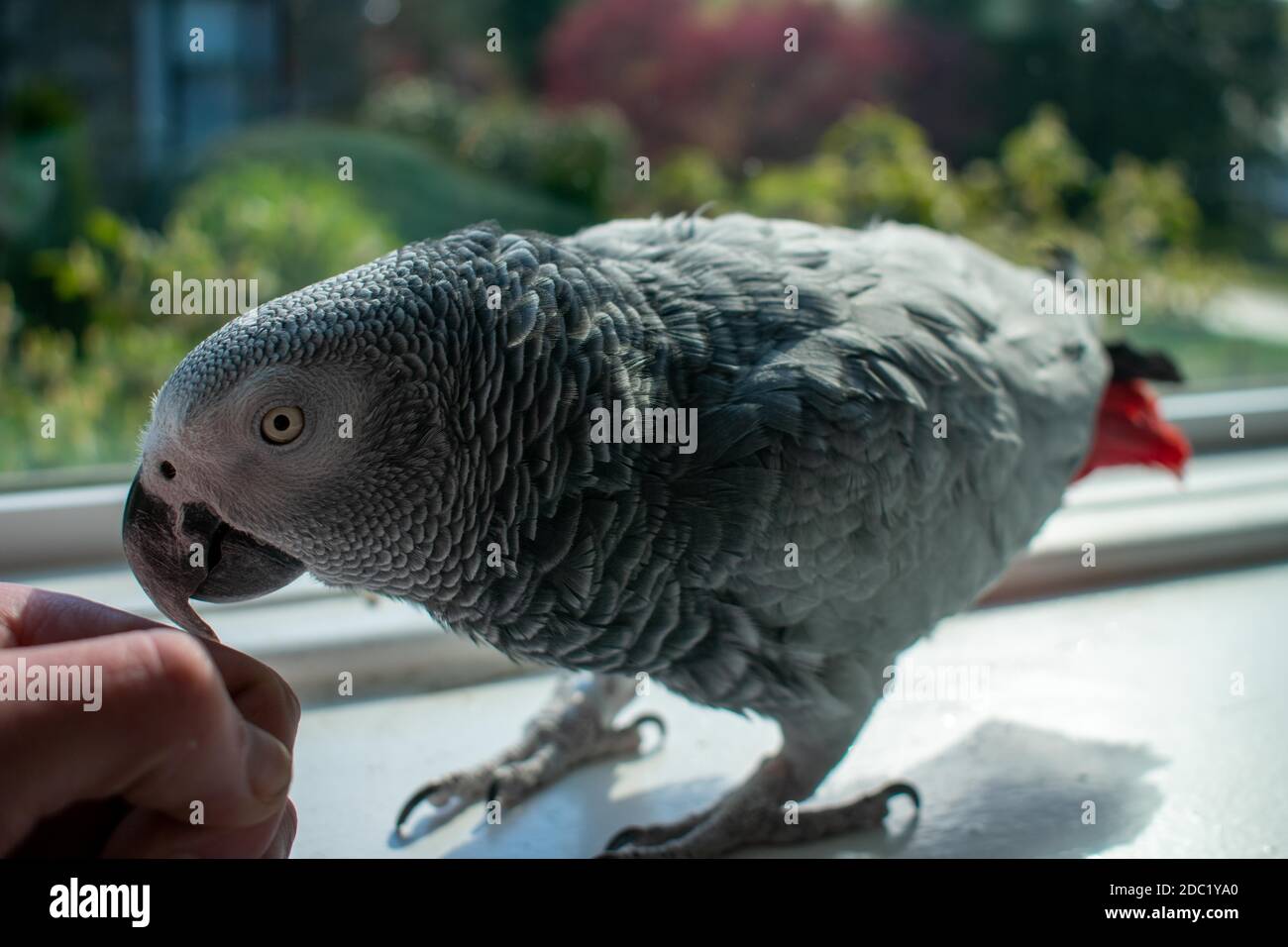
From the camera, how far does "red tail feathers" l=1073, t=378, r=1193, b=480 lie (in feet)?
4.30

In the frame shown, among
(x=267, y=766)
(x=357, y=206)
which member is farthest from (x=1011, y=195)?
(x=267, y=766)

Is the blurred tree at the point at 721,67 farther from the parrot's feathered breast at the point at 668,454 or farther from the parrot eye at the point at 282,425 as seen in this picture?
the parrot eye at the point at 282,425

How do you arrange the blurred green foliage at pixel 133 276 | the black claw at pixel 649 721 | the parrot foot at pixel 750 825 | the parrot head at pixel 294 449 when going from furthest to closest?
1. the blurred green foliage at pixel 133 276
2. the black claw at pixel 649 721
3. the parrot foot at pixel 750 825
4. the parrot head at pixel 294 449

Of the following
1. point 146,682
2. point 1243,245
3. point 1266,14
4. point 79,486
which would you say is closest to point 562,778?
point 146,682

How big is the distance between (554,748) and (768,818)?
0.26 m

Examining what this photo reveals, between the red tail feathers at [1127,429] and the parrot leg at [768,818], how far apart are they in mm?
499

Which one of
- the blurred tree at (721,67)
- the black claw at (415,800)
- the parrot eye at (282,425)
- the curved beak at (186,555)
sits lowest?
the black claw at (415,800)

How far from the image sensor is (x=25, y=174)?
1.60 metres

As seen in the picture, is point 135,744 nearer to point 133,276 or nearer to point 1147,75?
point 133,276

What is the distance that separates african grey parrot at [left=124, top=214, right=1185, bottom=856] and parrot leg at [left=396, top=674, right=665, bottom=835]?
22mm

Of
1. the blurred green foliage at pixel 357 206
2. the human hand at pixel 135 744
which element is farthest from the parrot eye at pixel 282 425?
the blurred green foliage at pixel 357 206

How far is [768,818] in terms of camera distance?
1.09m

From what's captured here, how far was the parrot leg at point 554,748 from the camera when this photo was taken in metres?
1.14
